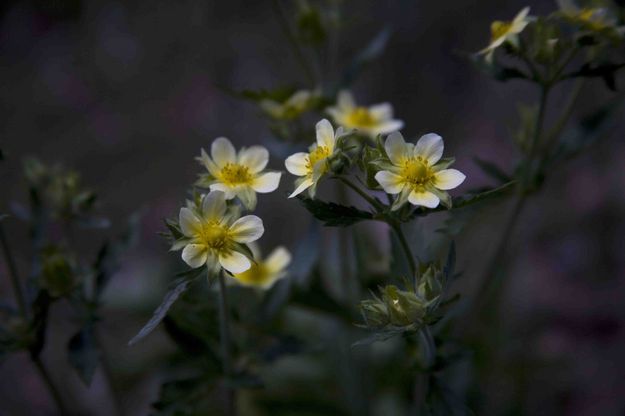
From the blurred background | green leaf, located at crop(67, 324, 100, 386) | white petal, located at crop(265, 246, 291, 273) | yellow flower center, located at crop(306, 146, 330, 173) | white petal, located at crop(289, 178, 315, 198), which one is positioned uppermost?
yellow flower center, located at crop(306, 146, 330, 173)

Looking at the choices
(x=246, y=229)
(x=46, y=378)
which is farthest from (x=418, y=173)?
(x=46, y=378)

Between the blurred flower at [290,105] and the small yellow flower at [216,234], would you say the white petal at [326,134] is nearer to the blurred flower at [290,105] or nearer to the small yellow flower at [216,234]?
the small yellow flower at [216,234]

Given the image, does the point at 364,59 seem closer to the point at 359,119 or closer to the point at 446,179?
the point at 359,119

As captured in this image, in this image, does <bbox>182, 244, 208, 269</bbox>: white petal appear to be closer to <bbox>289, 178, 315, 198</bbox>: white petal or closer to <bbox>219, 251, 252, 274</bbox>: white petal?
<bbox>219, 251, 252, 274</bbox>: white petal

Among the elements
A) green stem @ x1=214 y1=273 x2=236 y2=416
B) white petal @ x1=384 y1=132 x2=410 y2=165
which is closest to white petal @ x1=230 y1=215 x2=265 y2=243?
green stem @ x1=214 y1=273 x2=236 y2=416

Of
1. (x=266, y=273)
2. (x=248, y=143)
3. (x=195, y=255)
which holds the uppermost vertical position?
(x=195, y=255)

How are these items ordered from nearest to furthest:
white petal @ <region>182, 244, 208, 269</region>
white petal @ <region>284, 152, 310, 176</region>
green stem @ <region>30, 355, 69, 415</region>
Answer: white petal @ <region>182, 244, 208, 269</region>, white petal @ <region>284, 152, 310, 176</region>, green stem @ <region>30, 355, 69, 415</region>

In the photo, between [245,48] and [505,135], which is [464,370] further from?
[245,48]
